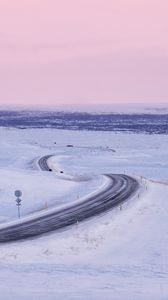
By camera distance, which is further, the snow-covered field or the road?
the road

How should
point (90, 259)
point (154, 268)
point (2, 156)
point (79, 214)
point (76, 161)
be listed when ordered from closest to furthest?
point (154, 268) < point (90, 259) < point (79, 214) < point (76, 161) < point (2, 156)

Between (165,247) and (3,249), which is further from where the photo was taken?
(165,247)

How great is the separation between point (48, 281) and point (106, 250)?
391 inches

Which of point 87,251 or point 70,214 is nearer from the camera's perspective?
point 87,251

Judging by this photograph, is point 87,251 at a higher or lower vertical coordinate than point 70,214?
higher

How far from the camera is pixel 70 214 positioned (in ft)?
131

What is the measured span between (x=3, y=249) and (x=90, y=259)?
13.6 ft

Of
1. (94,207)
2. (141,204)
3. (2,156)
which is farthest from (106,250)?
(2,156)

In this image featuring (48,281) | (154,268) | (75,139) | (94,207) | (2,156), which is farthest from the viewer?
(75,139)

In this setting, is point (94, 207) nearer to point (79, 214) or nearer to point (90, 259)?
point (79, 214)

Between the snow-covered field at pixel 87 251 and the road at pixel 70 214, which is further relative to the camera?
the road at pixel 70 214

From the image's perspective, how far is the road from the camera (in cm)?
3369

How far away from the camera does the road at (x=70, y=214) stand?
33688mm

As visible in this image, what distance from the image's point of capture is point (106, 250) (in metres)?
30.7
